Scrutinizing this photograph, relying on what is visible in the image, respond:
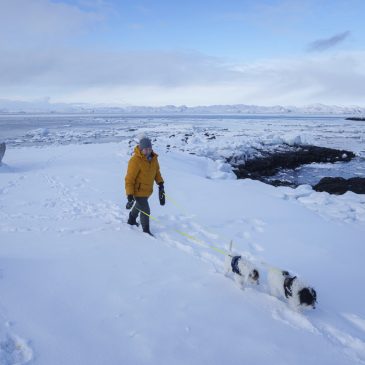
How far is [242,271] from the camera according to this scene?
384cm

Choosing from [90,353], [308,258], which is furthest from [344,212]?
[90,353]

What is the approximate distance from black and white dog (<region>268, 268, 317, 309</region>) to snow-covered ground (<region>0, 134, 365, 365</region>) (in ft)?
0.54

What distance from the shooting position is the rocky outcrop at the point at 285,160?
16.8 m

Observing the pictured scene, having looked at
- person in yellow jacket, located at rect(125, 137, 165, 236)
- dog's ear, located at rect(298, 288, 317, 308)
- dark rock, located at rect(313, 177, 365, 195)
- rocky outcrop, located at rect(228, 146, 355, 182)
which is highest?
person in yellow jacket, located at rect(125, 137, 165, 236)

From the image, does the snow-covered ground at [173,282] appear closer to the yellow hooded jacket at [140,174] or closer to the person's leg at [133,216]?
the person's leg at [133,216]

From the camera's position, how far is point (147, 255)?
4832 mm

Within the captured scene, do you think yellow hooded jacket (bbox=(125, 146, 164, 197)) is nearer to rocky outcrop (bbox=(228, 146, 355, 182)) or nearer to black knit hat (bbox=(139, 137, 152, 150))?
black knit hat (bbox=(139, 137, 152, 150))

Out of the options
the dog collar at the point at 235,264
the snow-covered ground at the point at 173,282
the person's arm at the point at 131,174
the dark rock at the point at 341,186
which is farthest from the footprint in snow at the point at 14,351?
the dark rock at the point at 341,186

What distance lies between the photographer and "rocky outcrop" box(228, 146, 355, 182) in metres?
16.8

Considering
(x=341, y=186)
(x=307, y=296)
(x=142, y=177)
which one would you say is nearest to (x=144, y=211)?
(x=142, y=177)

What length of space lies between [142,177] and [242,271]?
7.60 feet

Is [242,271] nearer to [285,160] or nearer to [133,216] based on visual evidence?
[133,216]

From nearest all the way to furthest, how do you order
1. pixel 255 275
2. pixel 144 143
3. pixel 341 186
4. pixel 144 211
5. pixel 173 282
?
pixel 255 275 → pixel 173 282 → pixel 144 143 → pixel 144 211 → pixel 341 186

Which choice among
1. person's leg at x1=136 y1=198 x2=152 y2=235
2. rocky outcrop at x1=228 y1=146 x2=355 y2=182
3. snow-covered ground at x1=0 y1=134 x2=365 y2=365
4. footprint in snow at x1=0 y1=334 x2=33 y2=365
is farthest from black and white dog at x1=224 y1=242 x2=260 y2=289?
rocky outcrop at x1=228 y1=146 x2=355 y2=182
